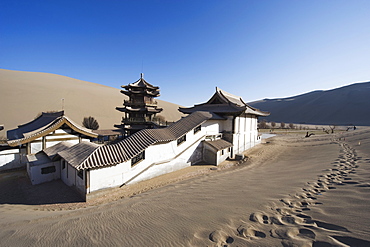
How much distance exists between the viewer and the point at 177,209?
16.1ft

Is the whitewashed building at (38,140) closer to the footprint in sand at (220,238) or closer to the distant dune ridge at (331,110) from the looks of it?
the footprint in sand at (220,238)

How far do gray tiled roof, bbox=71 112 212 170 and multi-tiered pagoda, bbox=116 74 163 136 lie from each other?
6898mm

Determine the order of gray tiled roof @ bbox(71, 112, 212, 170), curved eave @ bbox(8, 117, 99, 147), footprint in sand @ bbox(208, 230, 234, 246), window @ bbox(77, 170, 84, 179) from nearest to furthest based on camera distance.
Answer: footprint in sand @ bbox(208, 230, 234, 246), gray tiled roof @ bbox(71, 112, 212, 170), window @ bbox(77, 170, 84, 179), curved eave @ bbox(8, 117, 99, 147)

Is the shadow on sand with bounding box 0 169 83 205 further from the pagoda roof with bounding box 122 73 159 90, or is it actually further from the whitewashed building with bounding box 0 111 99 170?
the pagoda roof with bounding box 122 73 159 90

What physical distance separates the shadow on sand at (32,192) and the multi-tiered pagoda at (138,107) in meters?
9.73

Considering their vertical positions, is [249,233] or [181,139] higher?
[181,139]

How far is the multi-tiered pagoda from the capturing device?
19234 millimetres

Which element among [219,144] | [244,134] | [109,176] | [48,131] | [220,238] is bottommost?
[109,176]

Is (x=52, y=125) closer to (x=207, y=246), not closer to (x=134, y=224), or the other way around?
(x=134, y=224)

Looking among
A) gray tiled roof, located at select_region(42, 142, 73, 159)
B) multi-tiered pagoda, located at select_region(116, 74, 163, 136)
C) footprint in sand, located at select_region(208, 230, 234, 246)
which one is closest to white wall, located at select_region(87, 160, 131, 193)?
gray tiled roof, located at select_region(42, 142, 73, 159)

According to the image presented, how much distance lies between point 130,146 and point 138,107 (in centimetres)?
1037

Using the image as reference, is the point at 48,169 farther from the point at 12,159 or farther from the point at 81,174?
the point at 12,159

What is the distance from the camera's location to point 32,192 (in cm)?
909

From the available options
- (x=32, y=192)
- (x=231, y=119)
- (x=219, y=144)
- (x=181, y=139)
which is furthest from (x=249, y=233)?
(x=231, y=119)
